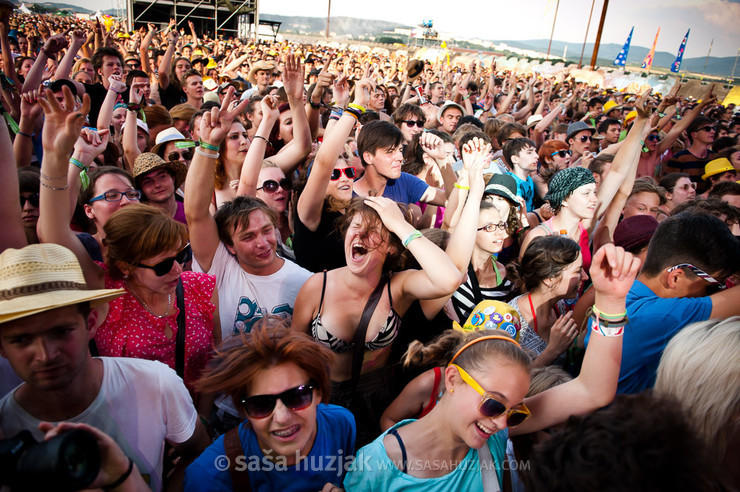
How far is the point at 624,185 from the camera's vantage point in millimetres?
3902

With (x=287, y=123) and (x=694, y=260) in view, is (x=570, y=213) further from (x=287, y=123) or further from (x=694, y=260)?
(x=287, y=123)

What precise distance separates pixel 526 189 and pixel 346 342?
348 centimetres

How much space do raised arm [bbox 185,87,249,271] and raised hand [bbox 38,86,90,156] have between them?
1.93ft

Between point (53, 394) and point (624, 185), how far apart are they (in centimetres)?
436

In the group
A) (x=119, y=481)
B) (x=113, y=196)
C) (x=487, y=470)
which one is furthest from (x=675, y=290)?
(x=113, y=196)

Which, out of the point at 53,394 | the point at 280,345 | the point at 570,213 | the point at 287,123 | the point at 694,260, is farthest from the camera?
the point at 287,123

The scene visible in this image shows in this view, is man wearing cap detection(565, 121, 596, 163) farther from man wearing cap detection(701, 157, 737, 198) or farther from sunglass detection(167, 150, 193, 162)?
sunglass detection(167, 150, 193, 162)

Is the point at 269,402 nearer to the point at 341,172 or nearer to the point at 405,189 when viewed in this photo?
the point at 341,172

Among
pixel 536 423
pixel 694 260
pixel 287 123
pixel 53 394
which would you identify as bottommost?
pixel 536 423

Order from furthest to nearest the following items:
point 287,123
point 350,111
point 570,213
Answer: point 287,123
point 570,213
point 350,111

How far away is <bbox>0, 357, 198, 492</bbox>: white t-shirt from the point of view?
147 cm

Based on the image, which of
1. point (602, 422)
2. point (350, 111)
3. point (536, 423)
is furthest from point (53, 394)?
point (350, 111)

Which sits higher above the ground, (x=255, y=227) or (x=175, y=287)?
(x=255, y=227)

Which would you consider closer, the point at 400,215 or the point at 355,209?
the point at 400,215
